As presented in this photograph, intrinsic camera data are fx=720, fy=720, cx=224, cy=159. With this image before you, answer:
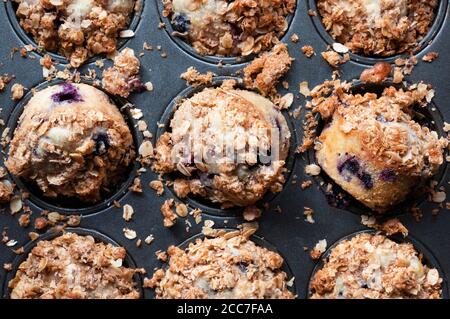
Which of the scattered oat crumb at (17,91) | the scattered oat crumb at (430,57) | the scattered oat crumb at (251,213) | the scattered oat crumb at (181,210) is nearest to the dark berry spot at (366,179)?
the scattered oat crumb at (251,213)

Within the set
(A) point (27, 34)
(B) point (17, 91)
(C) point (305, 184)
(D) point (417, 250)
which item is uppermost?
(A) point (27, 34)

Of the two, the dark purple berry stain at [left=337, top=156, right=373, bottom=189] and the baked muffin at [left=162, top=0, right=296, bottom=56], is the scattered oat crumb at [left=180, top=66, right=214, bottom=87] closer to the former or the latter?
the baked muffin at [left=162, top=0, right=296, bottom=56]

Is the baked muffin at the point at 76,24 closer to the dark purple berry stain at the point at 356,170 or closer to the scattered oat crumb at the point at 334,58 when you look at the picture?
the scattered oat crumb at the point at 334,58

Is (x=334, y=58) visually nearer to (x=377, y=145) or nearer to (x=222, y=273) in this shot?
(x=377, y=145)

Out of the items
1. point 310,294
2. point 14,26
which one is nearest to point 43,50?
point 14,26

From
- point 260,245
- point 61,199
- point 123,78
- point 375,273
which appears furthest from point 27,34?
point 375,273

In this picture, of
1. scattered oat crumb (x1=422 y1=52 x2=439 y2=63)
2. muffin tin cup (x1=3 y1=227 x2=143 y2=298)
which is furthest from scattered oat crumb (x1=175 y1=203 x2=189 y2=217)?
scattered oat crumb (x1=422 y1=52 x2=439 y2=63)
